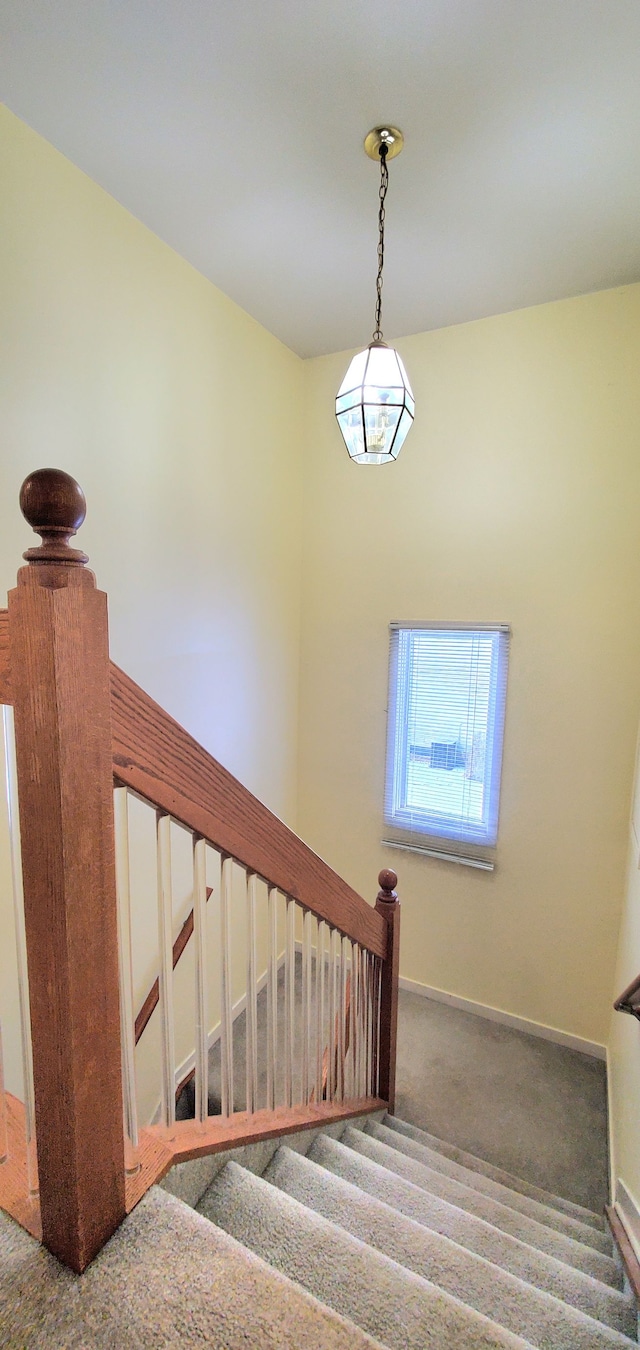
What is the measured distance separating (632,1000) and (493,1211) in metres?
0.79

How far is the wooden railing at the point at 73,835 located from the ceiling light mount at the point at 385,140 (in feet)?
6.03

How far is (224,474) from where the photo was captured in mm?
2617

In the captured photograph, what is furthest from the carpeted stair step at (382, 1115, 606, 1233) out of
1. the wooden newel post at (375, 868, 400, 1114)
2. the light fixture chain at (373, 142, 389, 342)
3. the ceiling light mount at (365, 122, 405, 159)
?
the ceiling light mount at (365, 122, 405, 159)

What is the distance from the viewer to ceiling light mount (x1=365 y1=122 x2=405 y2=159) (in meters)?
1.68

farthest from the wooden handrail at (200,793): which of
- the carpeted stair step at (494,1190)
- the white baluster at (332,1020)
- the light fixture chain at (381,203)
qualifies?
the light fixture chain at (381,203)

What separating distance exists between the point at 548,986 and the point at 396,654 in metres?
1.92

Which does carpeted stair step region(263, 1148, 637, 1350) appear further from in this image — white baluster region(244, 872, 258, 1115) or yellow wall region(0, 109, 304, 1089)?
yellow wall region(0, 109, 304, 1089)

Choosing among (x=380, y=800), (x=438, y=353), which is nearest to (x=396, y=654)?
(x=380, y=800)

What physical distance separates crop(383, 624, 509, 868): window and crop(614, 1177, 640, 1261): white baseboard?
1.31m

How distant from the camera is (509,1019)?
2.90 m

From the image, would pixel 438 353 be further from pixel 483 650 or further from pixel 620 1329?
pixel 620 1329

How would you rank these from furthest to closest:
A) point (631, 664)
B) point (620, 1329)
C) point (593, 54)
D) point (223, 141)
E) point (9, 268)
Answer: point (631, 664), point (223, 141), point (9, 268), point (593, 54), point (620, 1329)

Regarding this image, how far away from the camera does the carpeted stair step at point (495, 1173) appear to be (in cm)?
190

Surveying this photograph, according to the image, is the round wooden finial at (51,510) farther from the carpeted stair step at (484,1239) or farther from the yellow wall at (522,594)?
the yellow wall at (522,594)
